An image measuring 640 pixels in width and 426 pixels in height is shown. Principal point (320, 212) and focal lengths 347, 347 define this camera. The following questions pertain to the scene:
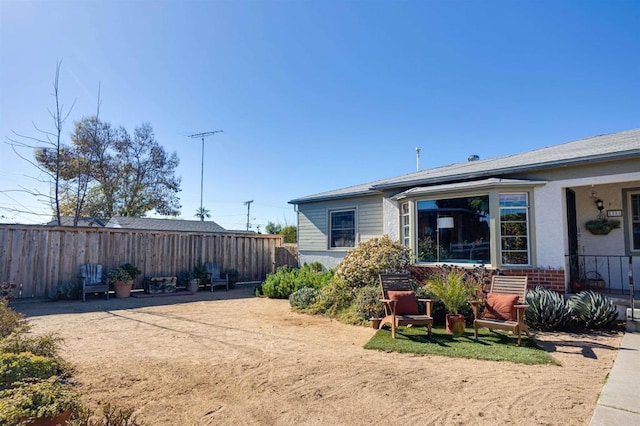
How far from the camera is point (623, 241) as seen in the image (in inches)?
328

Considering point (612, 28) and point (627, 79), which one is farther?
point (627, 79)

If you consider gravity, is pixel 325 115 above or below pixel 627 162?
above

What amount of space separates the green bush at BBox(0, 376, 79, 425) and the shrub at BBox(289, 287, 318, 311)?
6.35 meters

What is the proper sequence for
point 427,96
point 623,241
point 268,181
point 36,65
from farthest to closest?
point 268,181 < point 427,96 < point 36,65 < point 623,241

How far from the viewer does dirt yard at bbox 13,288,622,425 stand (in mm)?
3227

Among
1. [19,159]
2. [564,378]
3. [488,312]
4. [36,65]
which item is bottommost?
[564,378]

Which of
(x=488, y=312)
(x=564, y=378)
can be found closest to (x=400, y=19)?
(x=488, y=312)

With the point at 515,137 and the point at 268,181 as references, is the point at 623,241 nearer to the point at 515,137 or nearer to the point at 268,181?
the point at 515,137

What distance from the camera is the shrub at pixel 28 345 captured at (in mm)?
3834

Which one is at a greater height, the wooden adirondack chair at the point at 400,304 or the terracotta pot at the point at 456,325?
the wooden adirondack chair at the point at 400,304

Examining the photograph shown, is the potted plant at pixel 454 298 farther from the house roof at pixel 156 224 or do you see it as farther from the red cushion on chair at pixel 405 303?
the house roof at pixel 156 224

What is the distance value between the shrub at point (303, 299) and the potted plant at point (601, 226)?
23.2 feet

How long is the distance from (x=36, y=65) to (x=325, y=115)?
9.80m

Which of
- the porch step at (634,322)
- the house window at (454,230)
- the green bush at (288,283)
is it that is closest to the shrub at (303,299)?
the green bush at (288,283)
